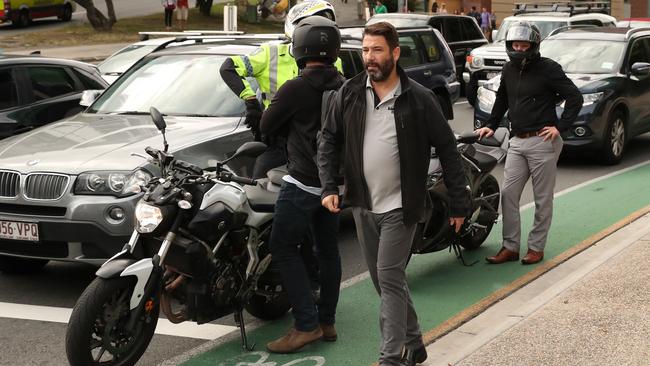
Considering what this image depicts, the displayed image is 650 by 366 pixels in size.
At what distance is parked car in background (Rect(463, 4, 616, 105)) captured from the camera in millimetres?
20239

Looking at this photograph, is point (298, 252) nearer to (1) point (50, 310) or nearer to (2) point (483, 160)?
(1) point (50, 310)

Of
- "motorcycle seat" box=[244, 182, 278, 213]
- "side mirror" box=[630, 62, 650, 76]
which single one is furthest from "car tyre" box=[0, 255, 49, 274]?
"side mirror" box=[630, 62, 650, 76]

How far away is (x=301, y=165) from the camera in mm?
5914

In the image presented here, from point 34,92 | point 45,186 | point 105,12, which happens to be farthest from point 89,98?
point 105,12

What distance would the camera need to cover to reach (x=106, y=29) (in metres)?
40.8

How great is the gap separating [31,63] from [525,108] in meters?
4.92

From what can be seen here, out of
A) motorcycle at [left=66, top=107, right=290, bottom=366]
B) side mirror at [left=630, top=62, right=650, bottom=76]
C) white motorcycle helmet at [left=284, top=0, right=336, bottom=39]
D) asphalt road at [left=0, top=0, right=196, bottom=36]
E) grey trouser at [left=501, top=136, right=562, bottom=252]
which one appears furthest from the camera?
asphalt road at [left=0, top=0, right=196, bottom=36]

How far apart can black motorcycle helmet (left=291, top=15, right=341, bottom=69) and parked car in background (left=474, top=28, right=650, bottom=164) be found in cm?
727

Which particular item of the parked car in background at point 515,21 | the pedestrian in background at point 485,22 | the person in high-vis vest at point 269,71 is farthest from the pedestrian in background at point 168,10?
the person in high-vis vest at point 269,71

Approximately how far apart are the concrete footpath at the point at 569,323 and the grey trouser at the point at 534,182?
48 centimetres

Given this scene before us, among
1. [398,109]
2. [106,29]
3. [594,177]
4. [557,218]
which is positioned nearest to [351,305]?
[398,109]

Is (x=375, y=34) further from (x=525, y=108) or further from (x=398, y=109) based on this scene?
(x=525, y=108)

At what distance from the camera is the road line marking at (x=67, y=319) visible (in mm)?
6477

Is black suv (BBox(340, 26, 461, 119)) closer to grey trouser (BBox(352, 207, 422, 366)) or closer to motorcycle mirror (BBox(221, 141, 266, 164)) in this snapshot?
motorcycle mirror (BBox(221, 141, 266, 164))
